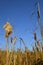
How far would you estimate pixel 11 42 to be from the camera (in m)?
2.15

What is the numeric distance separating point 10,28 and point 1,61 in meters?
0.57

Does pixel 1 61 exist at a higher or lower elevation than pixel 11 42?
lower

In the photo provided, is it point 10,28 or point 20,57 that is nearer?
point 10,28

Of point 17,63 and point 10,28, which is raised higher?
point 10,28

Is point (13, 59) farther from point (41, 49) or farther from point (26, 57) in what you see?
point (41, 49)

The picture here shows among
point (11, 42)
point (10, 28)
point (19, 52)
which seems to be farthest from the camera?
point (19, 52)

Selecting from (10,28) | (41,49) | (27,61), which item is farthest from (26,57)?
(10,28)

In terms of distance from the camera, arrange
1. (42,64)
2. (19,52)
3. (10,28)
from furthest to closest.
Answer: (19,52) < (10,28) < (42,64)

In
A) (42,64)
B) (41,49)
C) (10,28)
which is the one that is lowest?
(42,64)

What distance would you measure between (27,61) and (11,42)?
28cm

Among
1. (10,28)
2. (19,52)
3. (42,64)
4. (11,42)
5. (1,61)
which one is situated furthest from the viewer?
(19,52)

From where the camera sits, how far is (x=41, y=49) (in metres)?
2.19

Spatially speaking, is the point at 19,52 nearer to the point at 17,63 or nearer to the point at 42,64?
the point at 17,63

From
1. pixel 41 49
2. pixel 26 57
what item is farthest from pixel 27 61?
pixel 41 49
